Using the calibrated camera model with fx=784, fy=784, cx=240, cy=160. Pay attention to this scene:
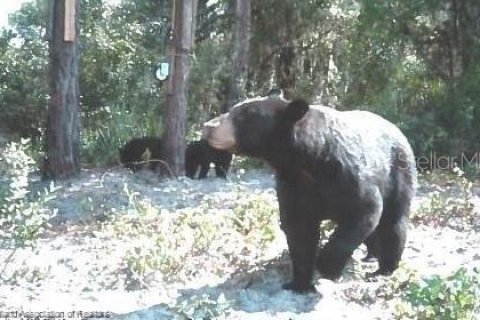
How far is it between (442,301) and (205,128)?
1.74 meters

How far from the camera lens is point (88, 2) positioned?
1727 cm

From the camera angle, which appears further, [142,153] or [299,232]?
[142,153]

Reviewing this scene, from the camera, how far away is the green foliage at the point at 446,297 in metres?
4.09

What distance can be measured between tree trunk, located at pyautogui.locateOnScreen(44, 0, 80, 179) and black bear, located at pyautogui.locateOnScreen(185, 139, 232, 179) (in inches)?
89.2

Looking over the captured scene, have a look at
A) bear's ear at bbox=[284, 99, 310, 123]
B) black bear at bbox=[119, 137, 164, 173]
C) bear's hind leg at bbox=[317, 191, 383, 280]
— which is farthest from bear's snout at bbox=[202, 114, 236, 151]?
black bear at bbox=[119, 137, 164, 173]

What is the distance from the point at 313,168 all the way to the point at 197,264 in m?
1.47

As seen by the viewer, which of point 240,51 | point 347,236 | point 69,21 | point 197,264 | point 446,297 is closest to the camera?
point 446,297

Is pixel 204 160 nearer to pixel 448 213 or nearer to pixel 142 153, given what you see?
pixel 142 153

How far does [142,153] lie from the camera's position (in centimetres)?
1155

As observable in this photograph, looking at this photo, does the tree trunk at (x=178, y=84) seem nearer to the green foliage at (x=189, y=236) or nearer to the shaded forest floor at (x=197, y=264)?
the shaded forest floor at (x=197, y=264)

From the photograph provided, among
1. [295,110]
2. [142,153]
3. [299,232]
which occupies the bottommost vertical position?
[142,153]

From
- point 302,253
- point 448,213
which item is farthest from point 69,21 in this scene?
point 302,253

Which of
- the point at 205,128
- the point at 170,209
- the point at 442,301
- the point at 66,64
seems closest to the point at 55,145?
the point at 66,64

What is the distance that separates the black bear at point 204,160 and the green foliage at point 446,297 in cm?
757
